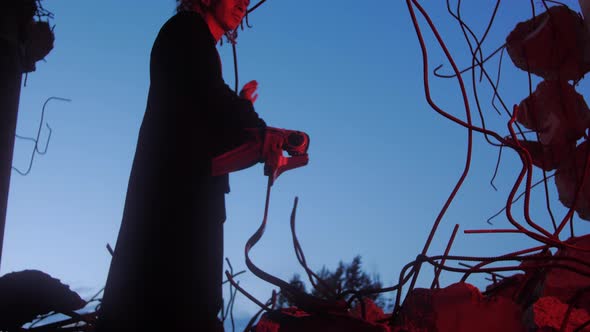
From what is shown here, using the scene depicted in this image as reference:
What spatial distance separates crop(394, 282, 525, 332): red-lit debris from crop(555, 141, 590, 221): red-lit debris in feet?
1.43

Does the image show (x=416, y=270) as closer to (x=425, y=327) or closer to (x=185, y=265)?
(x=425, y=327)

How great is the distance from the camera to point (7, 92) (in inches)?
73.7

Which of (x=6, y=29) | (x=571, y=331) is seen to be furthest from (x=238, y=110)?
Answer: (x=6, y=29)

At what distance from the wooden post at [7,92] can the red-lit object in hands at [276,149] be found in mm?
968

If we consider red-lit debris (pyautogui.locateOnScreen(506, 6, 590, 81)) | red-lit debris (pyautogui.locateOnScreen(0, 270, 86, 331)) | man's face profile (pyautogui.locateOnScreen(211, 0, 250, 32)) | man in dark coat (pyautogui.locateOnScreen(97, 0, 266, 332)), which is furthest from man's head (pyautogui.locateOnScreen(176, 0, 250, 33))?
red-lit debris (pyautogui.locateOnScreen(0, 270, 86, 331))

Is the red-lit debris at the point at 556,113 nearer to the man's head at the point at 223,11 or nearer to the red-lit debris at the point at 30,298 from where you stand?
the man's head at the point at 223,11

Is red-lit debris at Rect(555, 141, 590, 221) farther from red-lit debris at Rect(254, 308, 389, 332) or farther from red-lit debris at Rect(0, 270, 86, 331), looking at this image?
red-lit debris at Rect(0, 270, 86, 331)

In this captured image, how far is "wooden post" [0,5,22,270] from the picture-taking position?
175 centimetres

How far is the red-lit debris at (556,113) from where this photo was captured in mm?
1105

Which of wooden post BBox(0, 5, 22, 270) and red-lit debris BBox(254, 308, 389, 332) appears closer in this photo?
red-lit debris BBox(254, 308, 389, 332)

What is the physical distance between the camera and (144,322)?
1101mm

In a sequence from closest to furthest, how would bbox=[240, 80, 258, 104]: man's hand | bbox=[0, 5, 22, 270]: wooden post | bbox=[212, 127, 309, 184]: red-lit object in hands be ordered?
1. bbox=[212, 127, 309, 184]: red-lit object in hands
2. bbox=[240, 80, 258, 104]: man's hand
3. bbox=[0, 5, 22, 270]: wooden post

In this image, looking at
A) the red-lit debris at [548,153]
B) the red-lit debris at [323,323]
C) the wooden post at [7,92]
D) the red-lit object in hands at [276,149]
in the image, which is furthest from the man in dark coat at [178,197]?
the wooden post at [7,92]

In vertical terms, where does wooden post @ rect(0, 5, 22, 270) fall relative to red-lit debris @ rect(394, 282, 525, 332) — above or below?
above
